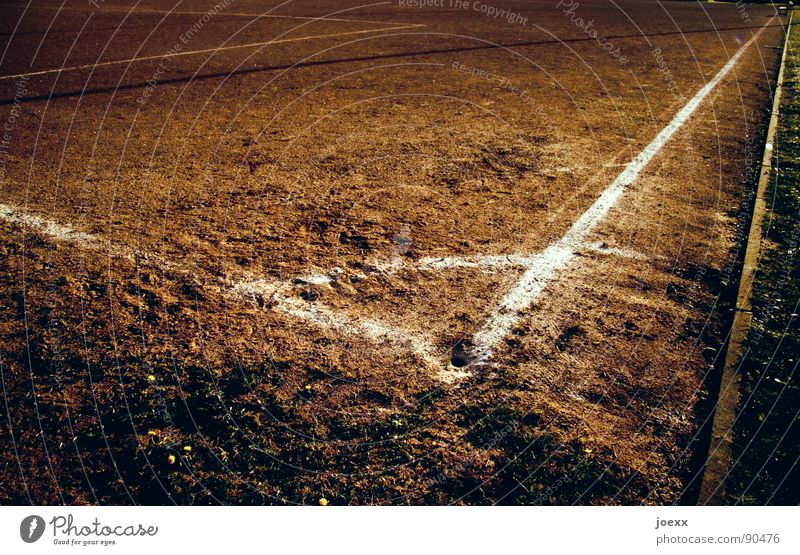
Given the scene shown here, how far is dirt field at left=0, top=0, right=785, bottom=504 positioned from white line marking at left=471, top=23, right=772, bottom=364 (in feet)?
0.09

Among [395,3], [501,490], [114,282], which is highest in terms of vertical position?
[395,3]

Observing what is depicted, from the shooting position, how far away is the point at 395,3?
20.8m

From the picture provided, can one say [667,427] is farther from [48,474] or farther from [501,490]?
[48,474]

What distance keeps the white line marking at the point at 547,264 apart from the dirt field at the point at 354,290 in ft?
0.09

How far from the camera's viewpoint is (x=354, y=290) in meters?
4.04

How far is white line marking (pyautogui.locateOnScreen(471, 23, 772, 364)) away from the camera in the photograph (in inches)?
143

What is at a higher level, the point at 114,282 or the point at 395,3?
the point at 395,3

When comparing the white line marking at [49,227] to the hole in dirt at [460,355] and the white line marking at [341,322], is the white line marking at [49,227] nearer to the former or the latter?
the white line marking at [341,322]

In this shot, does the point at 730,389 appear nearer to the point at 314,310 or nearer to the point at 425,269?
the point at 425,269

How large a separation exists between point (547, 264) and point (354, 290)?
4.50ft

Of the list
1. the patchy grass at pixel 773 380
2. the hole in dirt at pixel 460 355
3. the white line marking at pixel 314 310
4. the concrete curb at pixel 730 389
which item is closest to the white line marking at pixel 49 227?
the white line marking at pixel 314 310

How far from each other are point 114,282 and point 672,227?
13.5ft

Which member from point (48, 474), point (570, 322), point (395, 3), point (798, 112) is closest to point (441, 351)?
point (570, 322)

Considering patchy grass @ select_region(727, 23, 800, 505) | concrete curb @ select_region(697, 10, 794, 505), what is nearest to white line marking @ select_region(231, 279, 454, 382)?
concrete curb @ select_region(697, 10, 794, 505)
